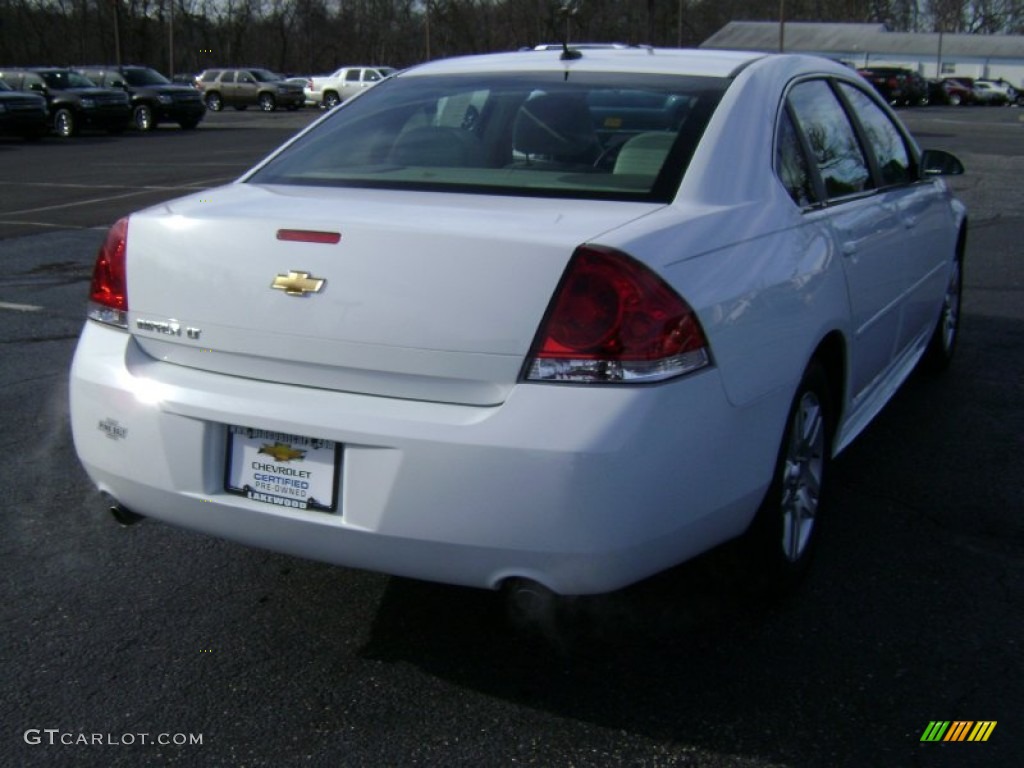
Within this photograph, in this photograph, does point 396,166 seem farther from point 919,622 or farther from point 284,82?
point 284,82

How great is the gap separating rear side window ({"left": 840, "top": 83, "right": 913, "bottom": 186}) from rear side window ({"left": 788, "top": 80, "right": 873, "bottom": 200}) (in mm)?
193

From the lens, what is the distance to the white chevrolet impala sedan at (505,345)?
2.71 m

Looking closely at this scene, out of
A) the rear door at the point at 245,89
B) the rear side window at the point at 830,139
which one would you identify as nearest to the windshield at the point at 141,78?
the rear door at the point at 245,89

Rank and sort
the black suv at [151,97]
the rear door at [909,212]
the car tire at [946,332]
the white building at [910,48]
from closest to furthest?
1. the rear door at [909,212]
2. the car tire at [946,332]
3. the black suv at [151,97]
4. the white building at [910,48]

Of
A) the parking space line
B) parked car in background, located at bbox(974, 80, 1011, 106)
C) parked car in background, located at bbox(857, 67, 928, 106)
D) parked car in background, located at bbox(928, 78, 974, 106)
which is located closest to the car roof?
the parking space line

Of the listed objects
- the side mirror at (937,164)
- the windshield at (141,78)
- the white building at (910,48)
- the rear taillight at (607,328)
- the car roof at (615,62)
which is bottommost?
the rear taillight at (607,328)

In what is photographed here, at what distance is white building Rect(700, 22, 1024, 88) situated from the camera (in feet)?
294

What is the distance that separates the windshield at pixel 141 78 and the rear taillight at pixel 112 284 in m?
34.3

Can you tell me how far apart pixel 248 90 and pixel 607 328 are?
50.5m

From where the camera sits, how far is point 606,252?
2758 mm

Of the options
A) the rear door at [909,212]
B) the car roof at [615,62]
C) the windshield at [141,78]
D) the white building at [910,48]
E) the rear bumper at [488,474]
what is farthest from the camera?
the white building at [910,48]
